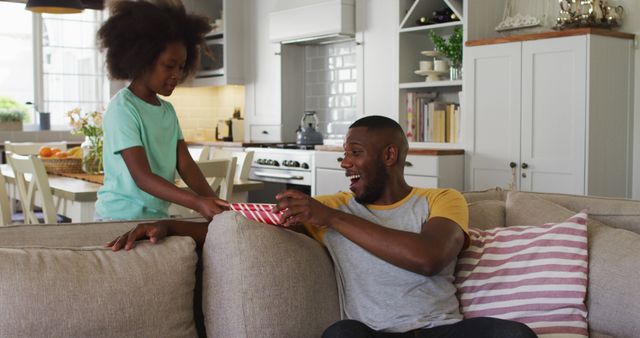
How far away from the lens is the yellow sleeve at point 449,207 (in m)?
2.06

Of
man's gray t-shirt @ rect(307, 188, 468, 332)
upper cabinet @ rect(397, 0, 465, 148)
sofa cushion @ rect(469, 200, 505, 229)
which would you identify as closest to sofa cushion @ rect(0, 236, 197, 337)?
man's gray t-shirt @ rect(307, 188, 468, 332)

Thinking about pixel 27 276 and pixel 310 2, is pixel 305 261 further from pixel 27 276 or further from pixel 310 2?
pixel 310 2

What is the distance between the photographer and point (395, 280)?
1.98m

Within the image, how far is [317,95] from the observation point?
23.1ft

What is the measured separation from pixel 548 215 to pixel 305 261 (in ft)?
2.69

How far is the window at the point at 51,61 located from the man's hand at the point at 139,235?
6.25 m

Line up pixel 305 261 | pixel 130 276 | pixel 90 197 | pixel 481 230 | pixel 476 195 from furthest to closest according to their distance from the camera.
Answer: pixel 90 197, pixel 476 195, pixel 481 230, pixel 305 261, pixel 130 276

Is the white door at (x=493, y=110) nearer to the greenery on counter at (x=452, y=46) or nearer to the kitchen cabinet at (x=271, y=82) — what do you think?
the greenery on counter at (x=452, y=46)

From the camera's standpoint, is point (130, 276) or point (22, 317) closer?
point (22, 317)

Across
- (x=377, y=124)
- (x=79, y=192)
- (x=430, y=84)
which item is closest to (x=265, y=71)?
(x=430, y=84)

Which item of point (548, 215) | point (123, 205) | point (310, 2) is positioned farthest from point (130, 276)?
point (310, 2)

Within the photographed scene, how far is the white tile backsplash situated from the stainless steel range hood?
0.14m

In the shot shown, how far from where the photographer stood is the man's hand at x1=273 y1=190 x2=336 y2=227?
1.96 meters

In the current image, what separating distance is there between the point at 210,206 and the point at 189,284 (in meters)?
0.25
